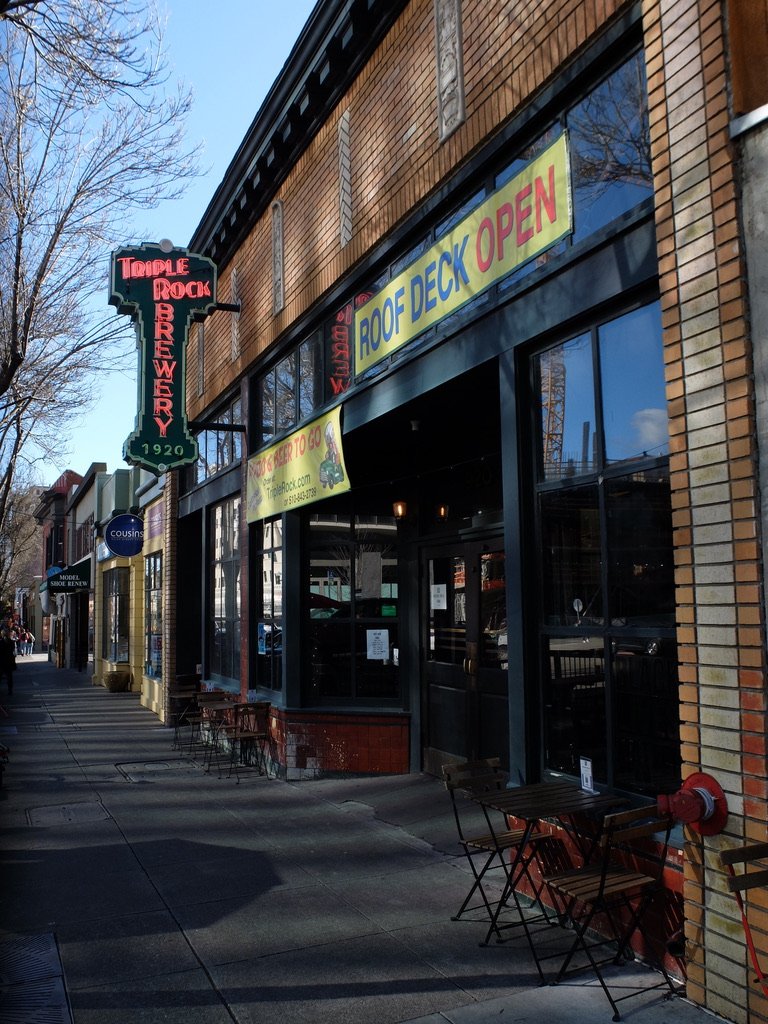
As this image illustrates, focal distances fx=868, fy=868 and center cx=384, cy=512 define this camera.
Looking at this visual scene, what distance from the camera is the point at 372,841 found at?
7.16 meters

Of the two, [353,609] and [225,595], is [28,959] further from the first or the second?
[225,595]

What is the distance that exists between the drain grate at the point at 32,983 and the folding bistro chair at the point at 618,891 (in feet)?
8.04

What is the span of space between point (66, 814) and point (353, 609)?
11.9 feet

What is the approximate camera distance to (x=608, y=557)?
5.09m

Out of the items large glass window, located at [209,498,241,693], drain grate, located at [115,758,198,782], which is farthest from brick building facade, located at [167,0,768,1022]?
drain grate, located at [115,758,198,782]

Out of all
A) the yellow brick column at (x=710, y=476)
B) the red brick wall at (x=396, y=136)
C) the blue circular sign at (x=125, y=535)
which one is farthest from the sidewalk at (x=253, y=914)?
the blue circular sign at (x=125, y=535)

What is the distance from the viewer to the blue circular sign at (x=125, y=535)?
1855 centimetres

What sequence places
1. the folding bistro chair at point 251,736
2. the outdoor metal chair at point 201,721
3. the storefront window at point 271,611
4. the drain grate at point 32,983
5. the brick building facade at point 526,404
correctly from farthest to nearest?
1. the outdoor metal chair at point 201,721
2. the storefront window at point 271,611
3. the folding bistro chair at point 251,736
4. the drain grate at point 32,983
5. the brick building facade at point 526,404

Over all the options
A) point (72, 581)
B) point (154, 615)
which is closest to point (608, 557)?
point (154, 615)

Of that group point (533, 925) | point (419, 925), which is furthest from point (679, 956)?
point (419, 925)

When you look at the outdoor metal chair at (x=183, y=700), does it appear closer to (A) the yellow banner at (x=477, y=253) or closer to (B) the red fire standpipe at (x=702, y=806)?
(A) the yellow banner at (x=477, y=253)

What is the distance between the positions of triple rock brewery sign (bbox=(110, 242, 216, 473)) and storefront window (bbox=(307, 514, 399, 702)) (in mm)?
2871

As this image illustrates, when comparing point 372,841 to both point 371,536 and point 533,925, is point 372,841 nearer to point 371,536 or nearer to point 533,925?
point 533,925

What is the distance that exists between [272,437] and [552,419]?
20.1 ft
